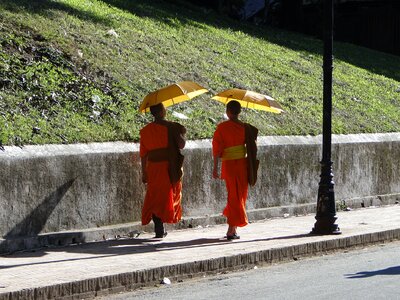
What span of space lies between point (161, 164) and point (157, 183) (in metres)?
0.26

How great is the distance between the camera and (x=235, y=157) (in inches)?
523

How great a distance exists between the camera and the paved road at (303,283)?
9906 mm

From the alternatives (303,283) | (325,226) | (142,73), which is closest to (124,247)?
(303,283)

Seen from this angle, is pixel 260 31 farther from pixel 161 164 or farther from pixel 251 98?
pixel 161 164

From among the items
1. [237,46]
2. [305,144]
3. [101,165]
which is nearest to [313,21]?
[237,46]

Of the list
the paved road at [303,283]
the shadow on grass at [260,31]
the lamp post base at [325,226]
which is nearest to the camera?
the paved road at [303,283]

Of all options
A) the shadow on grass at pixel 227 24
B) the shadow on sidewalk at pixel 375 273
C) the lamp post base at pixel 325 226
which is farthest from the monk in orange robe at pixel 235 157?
the shadow on grass at pixel 227 24

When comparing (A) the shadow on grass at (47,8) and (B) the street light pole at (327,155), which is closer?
(B) the street light pole at (327,155)

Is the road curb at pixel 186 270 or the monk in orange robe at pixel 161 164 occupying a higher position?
the monk in orange robe at pixel 161 164

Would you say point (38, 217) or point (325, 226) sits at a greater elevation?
point (38, 217)

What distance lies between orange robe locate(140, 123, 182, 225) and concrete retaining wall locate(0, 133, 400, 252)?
18.7 inches

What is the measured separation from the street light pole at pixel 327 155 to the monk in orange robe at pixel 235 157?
4.66 feet

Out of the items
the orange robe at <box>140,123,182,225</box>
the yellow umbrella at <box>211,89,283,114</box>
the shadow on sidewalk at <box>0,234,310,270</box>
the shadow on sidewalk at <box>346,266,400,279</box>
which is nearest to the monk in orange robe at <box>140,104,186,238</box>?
the orange robe at <box>140,123,182,225</box>

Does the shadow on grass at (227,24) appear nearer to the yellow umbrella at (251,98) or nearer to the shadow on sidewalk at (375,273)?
the yellow umbrella at (251,98)
